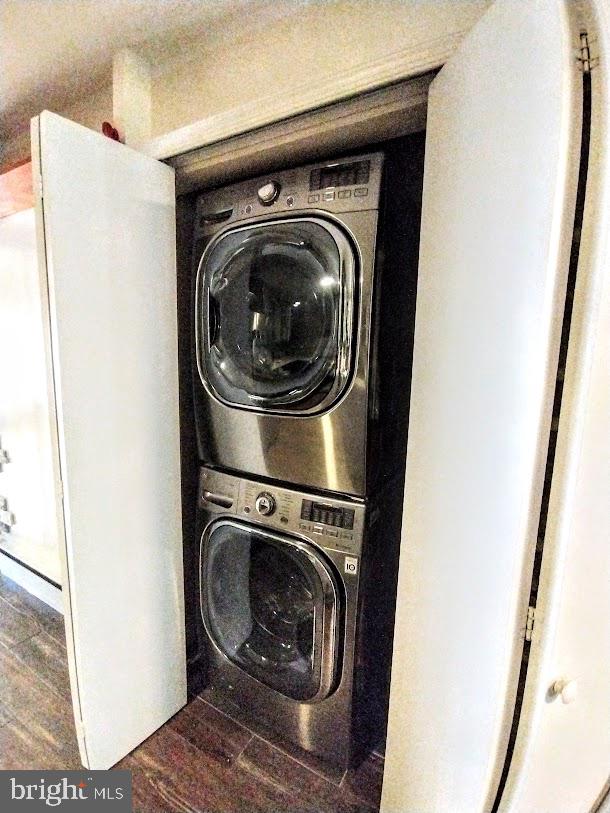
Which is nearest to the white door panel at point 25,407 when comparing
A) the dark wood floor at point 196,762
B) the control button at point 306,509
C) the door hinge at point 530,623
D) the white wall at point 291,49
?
the dark wood floor at point 196,762

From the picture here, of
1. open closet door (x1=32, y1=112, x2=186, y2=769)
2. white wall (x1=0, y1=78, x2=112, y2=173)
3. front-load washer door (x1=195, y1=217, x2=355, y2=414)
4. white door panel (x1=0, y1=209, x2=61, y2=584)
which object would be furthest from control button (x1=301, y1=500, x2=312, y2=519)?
white wall (x1=0, y1=78, x2=112, y2=173)

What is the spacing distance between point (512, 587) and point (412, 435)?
0.34 metres

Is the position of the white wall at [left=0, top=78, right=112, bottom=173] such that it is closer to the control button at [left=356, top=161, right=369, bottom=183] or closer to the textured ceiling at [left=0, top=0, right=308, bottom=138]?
the textured ceiling at [left=0, top=0, right=308, bottom=138]

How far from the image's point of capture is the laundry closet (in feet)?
1.77

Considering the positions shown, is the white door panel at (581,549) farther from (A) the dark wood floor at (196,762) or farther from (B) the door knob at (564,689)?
(A) the dark wood floor at (196,762)

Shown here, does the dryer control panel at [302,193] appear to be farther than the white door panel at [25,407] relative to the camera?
No

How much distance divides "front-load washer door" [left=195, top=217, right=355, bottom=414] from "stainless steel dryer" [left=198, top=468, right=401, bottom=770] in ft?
1.01

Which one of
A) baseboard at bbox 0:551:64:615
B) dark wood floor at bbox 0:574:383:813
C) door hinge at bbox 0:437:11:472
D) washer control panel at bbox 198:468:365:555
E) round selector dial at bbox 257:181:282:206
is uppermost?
round selector dial at bbox 257:181:282:206

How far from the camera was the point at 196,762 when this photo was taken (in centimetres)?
120

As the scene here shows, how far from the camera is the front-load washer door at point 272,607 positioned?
Result: 107 cm

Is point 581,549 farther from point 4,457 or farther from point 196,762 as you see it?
point 4,457

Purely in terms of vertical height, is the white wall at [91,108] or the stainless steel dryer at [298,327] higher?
the white wall at [91,108]

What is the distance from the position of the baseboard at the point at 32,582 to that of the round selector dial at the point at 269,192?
214 cm

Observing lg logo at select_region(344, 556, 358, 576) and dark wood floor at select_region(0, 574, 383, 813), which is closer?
lg logo at select_region(344, 556, 358, 576)
